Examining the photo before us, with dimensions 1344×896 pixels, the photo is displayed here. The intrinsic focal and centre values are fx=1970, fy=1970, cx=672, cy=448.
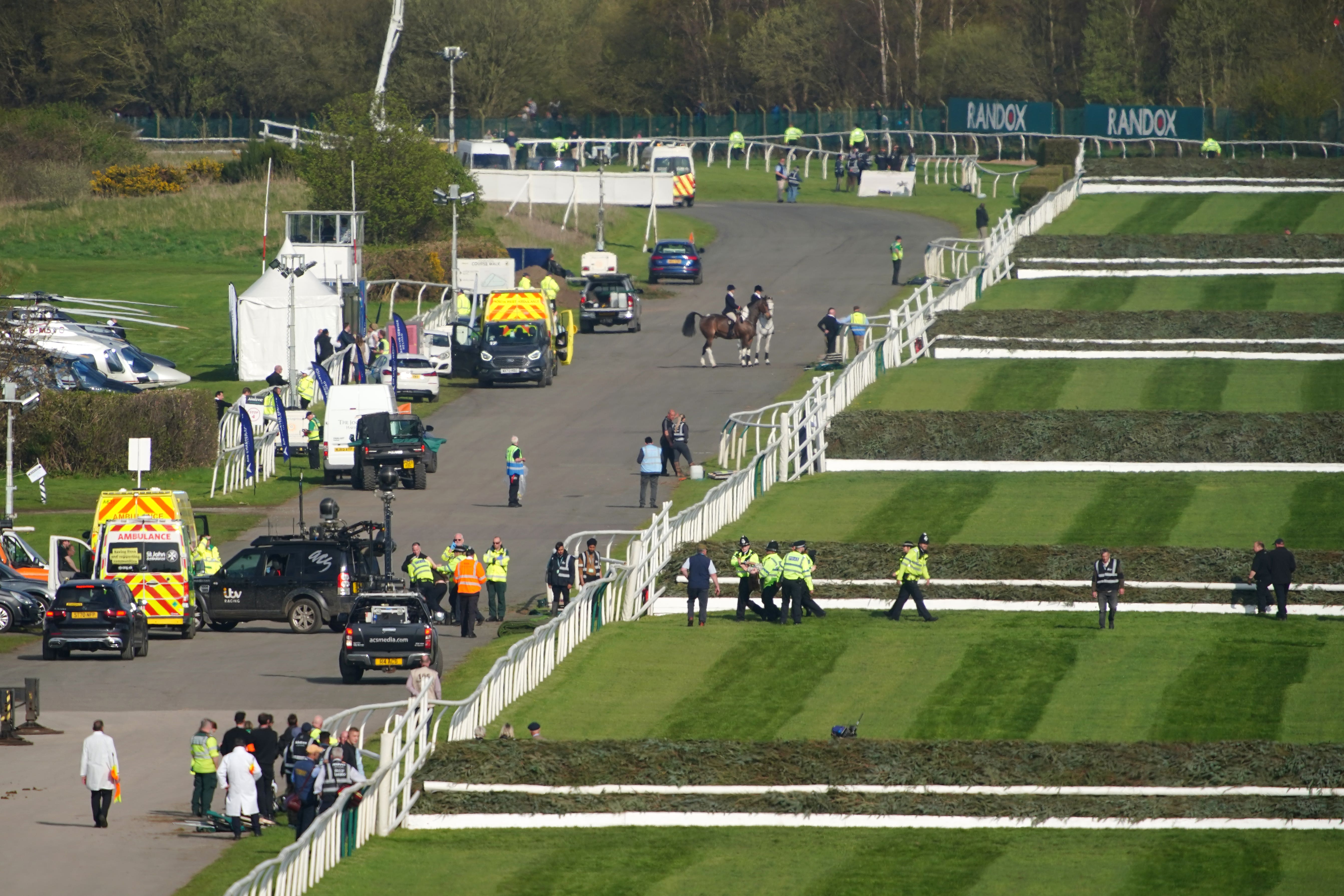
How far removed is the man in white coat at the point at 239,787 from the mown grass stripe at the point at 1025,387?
27268 millimetres

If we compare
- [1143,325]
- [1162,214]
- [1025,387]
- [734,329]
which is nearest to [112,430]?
[734,329]

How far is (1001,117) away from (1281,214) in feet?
90.6

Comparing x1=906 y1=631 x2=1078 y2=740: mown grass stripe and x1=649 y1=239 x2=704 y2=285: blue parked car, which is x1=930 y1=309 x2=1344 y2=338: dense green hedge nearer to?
x1=649 y1=239 x2=704 y2=285: blue parked car

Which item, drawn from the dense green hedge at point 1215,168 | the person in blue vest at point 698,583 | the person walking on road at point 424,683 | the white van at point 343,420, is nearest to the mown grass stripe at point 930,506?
the person in blue vest at point 698,583

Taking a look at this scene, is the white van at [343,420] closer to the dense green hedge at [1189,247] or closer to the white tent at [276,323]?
the white tent at [276,323]

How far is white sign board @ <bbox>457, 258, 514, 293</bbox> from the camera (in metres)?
63.8

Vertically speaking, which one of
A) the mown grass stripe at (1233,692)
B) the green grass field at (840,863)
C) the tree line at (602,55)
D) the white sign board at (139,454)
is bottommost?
the green grass field at (840,863)

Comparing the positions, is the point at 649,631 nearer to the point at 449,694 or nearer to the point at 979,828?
the point at 449,694

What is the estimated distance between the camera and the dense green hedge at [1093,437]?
137ft

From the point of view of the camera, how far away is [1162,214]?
72.8 metres

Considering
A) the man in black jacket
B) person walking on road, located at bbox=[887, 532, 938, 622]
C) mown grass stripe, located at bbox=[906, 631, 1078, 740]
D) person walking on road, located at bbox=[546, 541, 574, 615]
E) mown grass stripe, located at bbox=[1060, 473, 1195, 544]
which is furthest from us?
mown grass stripe, located at bbox=[1060, 473, 1195, 544]

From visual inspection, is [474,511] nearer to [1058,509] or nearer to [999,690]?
[1058,509]

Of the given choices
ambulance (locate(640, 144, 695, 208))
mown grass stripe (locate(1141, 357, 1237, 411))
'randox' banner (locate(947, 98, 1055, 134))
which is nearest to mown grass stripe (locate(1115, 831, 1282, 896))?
mown grass stripe (locate(1141, 357, 1237, 411))

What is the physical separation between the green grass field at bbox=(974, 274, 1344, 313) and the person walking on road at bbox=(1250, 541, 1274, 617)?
84.4 feet
